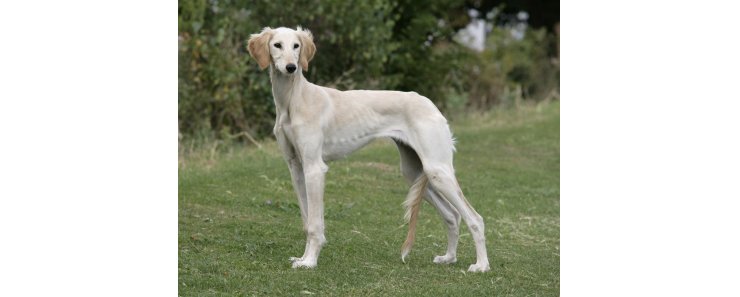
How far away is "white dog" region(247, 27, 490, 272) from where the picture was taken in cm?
639

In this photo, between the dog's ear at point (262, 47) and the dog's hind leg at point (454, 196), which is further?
the dog's hind leg at point (454, 196)

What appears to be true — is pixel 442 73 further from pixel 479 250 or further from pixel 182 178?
pixel 479 250

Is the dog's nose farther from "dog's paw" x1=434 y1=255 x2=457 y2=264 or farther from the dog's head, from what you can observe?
"dog's paw" x1=434 y1=255 x2=457 y2=264

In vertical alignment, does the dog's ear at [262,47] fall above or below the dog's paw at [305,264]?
above

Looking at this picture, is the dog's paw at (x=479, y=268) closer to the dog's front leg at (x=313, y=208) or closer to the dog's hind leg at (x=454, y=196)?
the dog's hind leg at (x=454, y=196)

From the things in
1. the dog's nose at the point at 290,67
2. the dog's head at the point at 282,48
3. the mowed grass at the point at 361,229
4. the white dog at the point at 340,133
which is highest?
the dog's head at the point at 282,48

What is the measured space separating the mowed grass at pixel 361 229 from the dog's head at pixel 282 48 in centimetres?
124

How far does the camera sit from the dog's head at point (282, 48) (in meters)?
6.12

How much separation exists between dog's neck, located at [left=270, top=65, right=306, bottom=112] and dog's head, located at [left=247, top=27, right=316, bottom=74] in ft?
0.43

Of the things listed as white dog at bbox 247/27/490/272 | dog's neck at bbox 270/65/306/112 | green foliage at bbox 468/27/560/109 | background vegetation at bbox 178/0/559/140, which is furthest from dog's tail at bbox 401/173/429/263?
green foliage at bbox 468/27/560/109

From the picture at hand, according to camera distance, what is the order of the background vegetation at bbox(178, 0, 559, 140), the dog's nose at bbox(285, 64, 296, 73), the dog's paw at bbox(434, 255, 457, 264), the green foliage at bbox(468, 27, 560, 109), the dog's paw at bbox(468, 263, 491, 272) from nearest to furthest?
1. the dog's nose at bbox(285, 64, 296, 73)
2. the dog's paw at bbox(468, 263, 491, 272)
3. the dog's paw at bbox(434, 255, 457, 264)
4. the background vegetation at bbox(178, 0, 559, 140)
5. the green foliage at bbox(468, 27, 560, 109)

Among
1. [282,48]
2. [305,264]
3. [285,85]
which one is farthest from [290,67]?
[305,264]

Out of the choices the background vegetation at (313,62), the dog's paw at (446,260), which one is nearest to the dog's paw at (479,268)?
the dog's paw at (446,260)

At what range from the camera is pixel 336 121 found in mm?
6543
